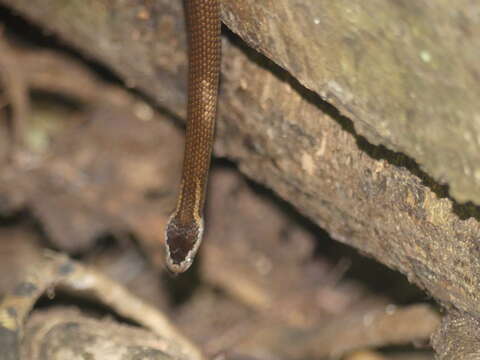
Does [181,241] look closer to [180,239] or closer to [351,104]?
[180,239]

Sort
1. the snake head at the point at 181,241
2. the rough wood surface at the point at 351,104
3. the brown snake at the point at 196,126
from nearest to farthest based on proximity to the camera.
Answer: the rough wood surface at the point at 351,104
the brown snake at the point at 196,126
the snake head at the point at 181,241

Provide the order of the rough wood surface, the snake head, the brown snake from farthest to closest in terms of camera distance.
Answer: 1. the snake head
2. the brown snake
3. the rough wood surface

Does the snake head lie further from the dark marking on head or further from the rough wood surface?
the rough wood surface

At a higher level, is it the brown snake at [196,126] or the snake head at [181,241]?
the brown snake at [196,126]

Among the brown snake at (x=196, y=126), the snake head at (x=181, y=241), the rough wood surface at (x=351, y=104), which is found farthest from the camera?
the snake head at (x=181, y=241)

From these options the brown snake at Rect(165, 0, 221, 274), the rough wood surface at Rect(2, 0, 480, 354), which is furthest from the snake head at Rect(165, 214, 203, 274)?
the rough wood surface at Rect(2, 0, 480, 354)

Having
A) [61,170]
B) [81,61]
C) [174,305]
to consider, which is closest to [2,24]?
[81,61]

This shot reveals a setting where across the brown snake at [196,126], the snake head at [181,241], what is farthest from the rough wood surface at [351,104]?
the snake head at [181,241]

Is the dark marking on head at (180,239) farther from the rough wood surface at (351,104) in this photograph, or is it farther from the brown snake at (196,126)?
the rough wood surface at (351,104)
